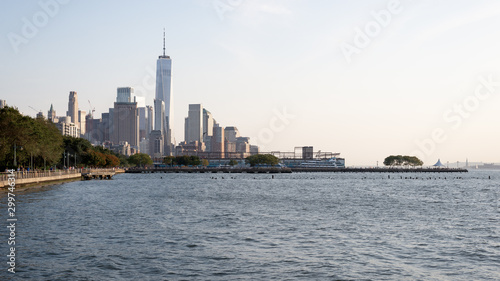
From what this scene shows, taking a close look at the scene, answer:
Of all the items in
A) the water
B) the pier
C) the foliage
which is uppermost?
the foliage

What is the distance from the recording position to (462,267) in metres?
29.8

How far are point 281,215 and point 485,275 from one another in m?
30.4

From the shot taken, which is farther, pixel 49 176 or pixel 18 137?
pixel 49 176

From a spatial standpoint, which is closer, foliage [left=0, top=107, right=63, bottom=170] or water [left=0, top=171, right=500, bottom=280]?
water [left=0, top=171, right=500, bottom=280]

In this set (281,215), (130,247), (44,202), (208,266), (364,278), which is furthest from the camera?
(44,202)

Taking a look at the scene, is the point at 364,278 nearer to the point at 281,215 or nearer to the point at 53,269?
the point at 53,269

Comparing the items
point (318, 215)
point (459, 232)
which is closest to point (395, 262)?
point (459, 232)

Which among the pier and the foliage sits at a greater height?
the foliage

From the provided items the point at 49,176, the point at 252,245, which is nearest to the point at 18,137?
the point at 49,176

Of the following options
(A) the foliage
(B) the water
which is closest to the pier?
(A) the foliage

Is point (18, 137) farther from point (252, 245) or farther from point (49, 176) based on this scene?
point (252, 245)

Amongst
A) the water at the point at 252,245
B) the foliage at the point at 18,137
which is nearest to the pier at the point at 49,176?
the foliage at the point at 18,137

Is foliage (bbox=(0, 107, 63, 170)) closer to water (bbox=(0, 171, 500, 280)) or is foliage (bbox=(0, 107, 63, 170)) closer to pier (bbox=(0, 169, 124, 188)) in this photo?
pier (bbox=(0, 169, 124, 188))

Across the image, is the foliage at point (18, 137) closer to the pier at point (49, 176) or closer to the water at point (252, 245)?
the pier at point (49, 176)
